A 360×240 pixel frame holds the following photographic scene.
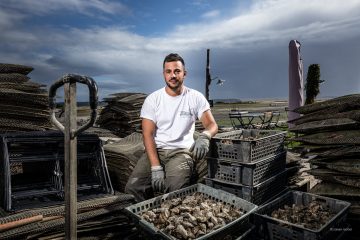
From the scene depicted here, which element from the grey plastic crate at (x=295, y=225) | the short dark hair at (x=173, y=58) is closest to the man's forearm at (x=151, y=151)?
the short dark hair at (x=173, y=58)

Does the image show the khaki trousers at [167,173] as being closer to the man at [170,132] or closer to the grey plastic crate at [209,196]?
the man at [170,132]

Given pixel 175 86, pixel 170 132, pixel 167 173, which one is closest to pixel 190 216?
pixel 167 173

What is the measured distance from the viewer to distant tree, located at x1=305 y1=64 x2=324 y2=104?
54.4 feet

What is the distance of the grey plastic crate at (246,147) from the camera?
3.78m

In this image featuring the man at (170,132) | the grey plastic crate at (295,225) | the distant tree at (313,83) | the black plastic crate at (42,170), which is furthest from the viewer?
→ the distant tree at (313,83)

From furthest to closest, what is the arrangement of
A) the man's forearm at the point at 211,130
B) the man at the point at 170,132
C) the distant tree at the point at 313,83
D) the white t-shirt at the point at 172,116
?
1. the distant tree at the point at 313,83
2. the white t-shirt at the point at 172,116
3. the man's forearm at the point at 211,130
4. the man at the point at 170,132

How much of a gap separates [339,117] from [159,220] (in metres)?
3.29

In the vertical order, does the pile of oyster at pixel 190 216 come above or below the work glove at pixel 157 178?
below

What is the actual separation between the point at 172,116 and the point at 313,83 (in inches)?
579

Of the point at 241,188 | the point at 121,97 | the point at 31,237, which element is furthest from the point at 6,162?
the point at 121,97

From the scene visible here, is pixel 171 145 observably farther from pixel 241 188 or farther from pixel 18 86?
pixel 18 86

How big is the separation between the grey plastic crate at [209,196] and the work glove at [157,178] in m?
0.48

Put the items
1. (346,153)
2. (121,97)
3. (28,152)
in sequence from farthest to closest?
(121,97) → (346,153) → (28,152)

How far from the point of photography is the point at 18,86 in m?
4.76
